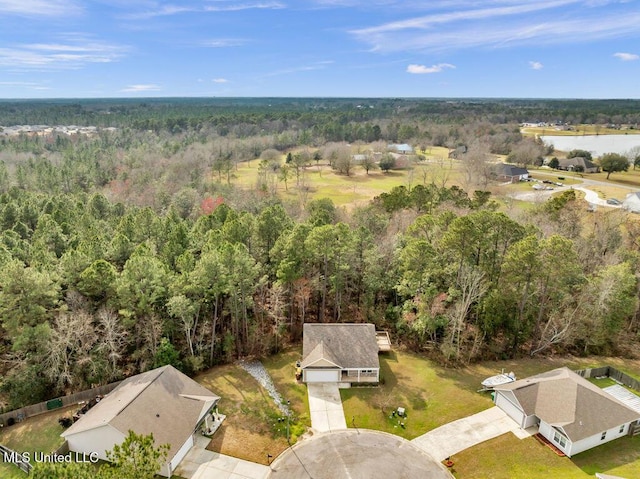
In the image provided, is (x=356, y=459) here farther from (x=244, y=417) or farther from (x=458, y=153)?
(x=458, y=153)

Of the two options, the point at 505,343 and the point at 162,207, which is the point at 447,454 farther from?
the point at 162,207

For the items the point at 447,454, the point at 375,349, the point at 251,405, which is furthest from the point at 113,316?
the point at 447,454

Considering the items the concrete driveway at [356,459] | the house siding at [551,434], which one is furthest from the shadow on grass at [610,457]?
the concrete driveway at [356,459]

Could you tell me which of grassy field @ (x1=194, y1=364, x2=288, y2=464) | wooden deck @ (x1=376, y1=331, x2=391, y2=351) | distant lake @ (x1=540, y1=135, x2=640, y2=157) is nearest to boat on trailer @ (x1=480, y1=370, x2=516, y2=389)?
wooden deck @ (x1=376, y1=331, x2=391, y2=351)

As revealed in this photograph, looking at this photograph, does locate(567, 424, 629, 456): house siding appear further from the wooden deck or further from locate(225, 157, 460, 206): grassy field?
locate(225, 157, 460, 206): grassy field

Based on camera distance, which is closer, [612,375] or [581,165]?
[612,375]

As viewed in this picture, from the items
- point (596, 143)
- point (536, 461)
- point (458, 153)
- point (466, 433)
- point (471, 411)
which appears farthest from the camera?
point (596, 143)

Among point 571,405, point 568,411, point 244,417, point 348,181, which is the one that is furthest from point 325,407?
point 348,181
